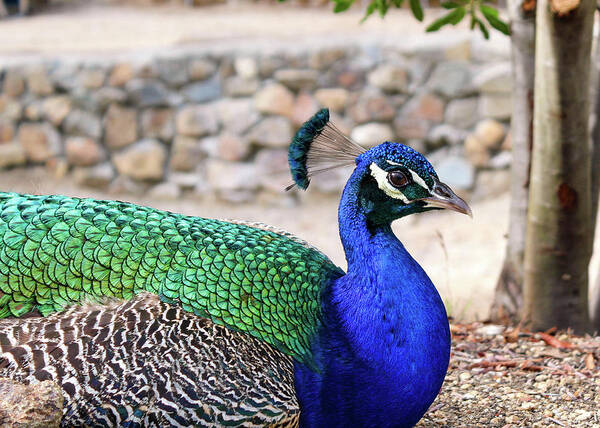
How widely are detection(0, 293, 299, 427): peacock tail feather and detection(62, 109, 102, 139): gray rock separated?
4904 millimetres

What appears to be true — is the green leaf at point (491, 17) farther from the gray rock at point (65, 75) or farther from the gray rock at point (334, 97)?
the gray rock at point (65, 75)

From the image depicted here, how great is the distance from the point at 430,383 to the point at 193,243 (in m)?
0.71

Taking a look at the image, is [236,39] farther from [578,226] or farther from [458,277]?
[578,226]

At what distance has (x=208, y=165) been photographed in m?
6.61

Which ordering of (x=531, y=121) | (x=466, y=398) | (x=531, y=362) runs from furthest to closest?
1. (x=531, y=121)
2. (x=531, y=362)
3. (x=466, y=398)

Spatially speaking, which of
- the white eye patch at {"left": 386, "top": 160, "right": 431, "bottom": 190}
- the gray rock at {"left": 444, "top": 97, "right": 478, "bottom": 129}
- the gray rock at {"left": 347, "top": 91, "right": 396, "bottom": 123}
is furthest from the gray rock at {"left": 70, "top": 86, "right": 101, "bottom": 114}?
the white eye patch at {"left": 386, "top": 160, "right": 431, "bottom": 190}

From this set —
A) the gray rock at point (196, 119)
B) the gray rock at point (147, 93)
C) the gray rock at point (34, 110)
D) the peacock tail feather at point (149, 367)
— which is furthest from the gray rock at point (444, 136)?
the peacock tail feather at point (149, 367)

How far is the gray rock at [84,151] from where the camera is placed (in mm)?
6652

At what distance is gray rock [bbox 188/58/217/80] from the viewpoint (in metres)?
6.48

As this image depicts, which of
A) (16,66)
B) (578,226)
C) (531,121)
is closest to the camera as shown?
(578,226)

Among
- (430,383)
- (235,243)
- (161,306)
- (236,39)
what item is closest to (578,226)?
(430,383)

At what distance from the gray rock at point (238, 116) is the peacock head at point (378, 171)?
14.3ft

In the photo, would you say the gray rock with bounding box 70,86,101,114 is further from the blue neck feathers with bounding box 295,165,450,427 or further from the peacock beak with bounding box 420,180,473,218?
the peacock beak with bounding box 420,180,473,218

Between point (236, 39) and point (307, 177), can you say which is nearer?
point (307, 177)
